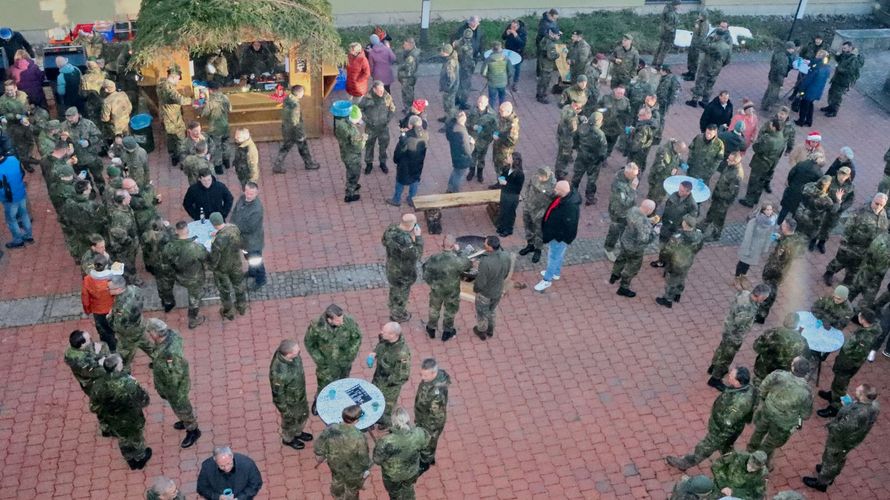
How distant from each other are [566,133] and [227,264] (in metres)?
6.45

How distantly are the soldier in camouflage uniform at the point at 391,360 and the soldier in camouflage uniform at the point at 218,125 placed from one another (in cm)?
629

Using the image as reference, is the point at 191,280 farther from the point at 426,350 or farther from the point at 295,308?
the point at 426,350

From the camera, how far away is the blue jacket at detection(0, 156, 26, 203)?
39.1 feet

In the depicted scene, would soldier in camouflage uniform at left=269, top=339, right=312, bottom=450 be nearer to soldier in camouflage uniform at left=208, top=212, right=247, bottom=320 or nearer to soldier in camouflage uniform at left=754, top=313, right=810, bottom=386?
soldier in camouflage uniform at left=208, top=212, right=247, bottom=320

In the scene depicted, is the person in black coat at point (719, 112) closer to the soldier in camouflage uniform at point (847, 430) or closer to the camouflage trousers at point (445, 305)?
the camouflage trousers at point (445, 305)

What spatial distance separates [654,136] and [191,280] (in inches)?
330

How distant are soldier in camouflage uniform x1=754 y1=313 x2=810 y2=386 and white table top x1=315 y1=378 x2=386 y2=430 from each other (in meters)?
4.74

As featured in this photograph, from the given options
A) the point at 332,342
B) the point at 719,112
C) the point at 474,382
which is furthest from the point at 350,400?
the point at 719,112

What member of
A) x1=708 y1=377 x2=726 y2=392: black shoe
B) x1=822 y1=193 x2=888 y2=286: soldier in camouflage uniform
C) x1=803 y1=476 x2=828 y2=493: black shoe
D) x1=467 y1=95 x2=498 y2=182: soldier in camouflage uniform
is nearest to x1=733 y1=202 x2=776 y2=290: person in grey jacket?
x1=822 y1=193 x2=888 y2=286: soldier in camouflage uniform

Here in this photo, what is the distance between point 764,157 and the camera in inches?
564

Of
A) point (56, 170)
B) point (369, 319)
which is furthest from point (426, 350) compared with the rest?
point (56, 170)

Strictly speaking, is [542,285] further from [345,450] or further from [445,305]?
[345,450]

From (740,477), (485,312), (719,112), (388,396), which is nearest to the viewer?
(740,477)

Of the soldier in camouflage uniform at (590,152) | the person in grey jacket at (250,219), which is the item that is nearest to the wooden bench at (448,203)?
the soldier in camouflage uniform at (590,152)
